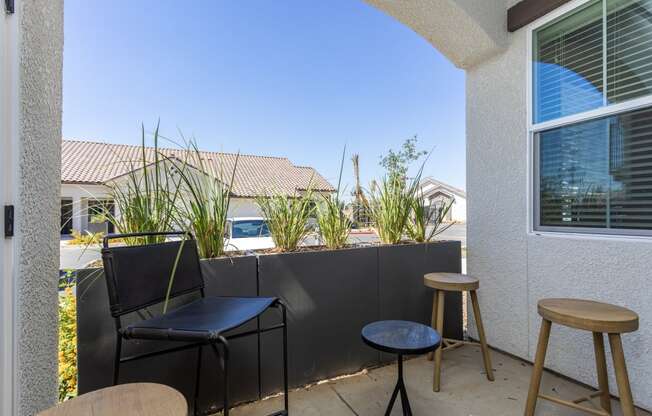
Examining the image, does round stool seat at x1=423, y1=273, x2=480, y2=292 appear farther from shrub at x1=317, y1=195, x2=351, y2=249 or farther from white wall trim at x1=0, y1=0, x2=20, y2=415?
white wall trim at x1=0, y1=0, x2=20, y2=415

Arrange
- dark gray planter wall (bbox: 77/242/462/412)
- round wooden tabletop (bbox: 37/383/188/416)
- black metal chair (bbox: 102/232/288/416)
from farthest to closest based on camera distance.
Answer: dark gray planter wall (bbox: 77/242/462/412)
black metal chair (bbox: 102/232/288/416)
round wooden tabletop (bbox: 37/383/188/416)

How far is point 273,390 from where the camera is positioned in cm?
191

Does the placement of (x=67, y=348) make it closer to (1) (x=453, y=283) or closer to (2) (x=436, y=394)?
(2) (x=436, y=394)

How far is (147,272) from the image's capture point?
4.41 ft

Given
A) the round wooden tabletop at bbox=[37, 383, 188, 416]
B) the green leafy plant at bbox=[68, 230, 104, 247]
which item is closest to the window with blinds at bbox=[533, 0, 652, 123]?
the round wooden tabletop at bbox=[37, 383, 188, 416]

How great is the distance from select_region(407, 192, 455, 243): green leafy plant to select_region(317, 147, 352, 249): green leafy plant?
659 millimetres

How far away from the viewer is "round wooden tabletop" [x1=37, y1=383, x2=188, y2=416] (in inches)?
28.7

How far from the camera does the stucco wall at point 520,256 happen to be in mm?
1753

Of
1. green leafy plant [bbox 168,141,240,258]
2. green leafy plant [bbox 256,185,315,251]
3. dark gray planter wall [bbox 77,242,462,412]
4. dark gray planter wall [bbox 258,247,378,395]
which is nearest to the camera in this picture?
dark gray planter wall [bbox 77,242,462,412]

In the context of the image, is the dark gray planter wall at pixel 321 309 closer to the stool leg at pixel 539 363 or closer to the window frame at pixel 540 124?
the stool leg at pixel 539 363

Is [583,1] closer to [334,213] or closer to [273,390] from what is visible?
[334,213]

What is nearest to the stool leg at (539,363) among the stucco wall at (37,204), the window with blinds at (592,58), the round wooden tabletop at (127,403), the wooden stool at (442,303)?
the wooden stool at (442,303)

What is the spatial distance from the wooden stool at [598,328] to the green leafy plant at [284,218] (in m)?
1.49

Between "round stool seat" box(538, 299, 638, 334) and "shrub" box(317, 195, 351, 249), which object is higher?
"shrub" box(317, 195, 351, 249)
